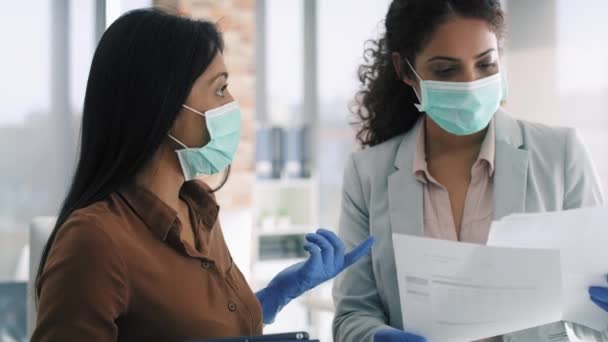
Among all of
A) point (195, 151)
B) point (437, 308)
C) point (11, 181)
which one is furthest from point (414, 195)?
point (11, 181)

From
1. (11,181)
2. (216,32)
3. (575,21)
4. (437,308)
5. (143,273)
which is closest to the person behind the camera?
(143,273)

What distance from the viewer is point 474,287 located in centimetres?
119

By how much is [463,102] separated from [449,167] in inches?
6.3

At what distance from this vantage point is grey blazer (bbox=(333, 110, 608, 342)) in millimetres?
1405

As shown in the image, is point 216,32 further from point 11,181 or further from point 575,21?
point 575,21

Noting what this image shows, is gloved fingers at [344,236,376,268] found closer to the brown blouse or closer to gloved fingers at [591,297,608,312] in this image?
the brown blouse

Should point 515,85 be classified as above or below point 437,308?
above

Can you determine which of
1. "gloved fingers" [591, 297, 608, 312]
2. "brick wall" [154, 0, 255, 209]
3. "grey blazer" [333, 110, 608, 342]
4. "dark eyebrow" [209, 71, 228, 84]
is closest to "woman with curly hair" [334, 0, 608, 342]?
"grey blazer" [333, 110, 608, 342]

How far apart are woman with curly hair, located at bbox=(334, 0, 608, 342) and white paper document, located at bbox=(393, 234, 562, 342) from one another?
0.51 ft

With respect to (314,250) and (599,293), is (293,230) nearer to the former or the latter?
(314,250)

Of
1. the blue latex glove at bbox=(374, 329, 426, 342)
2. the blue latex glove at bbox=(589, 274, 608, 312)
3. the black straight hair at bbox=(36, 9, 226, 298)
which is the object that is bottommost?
the blue latex glove at bbox=(374, 329, 426, 342)

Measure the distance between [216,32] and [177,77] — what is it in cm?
17

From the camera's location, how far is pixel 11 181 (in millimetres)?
3141

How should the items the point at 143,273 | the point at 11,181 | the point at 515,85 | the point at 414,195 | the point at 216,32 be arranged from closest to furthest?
the point at 143,273 → the point at 216,32 → the point at 414,195 → the point at 11,181 → the point at 515,85
